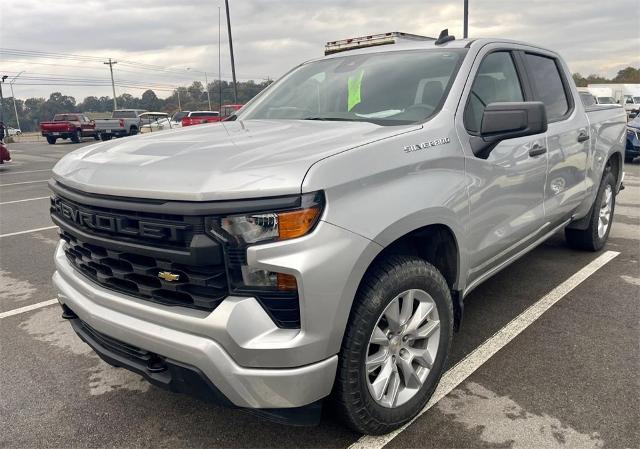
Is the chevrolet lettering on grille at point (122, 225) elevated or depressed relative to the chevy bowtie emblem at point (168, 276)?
elevated

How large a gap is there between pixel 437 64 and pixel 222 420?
7.50ft

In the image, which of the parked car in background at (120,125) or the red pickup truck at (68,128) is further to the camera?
the red pickup truck at (68,128)

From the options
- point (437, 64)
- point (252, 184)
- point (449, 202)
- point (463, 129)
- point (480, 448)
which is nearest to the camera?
point (252, 184)

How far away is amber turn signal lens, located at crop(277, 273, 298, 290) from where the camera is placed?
6.13ft

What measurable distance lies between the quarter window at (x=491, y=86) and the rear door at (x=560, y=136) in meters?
0.29

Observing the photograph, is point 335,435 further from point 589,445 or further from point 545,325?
point 545,325

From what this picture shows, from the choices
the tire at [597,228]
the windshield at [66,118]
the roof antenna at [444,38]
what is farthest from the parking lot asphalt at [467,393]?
the windshield at [66,118]

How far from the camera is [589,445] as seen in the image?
7.48 ft

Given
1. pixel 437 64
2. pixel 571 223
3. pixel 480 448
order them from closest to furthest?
pixel 480 448
pixel 437 64
pixel 571 223

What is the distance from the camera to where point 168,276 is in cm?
202

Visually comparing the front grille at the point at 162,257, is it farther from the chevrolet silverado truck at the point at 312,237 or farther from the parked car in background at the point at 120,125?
the parked car in background at the point at 120,125

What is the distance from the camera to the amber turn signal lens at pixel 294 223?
1.87 metres

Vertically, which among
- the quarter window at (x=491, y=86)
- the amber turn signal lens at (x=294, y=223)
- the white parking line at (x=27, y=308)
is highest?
the quarter window at (x=491, y=86)

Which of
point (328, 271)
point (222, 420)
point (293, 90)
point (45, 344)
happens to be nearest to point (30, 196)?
point (45, 344)
